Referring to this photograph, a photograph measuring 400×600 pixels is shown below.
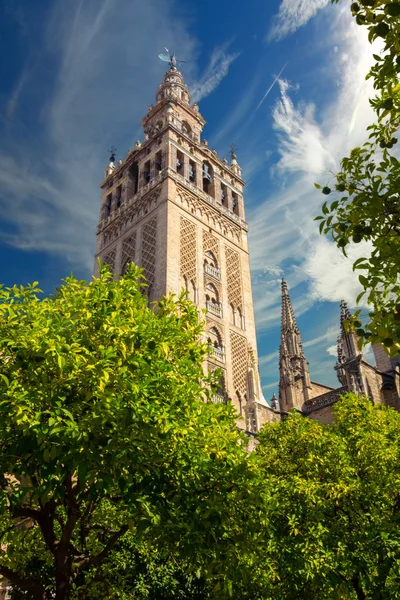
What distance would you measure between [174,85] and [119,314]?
37260mm

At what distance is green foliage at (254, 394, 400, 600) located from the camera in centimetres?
976

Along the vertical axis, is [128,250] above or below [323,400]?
above

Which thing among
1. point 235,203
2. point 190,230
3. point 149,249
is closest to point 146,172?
point 190,230

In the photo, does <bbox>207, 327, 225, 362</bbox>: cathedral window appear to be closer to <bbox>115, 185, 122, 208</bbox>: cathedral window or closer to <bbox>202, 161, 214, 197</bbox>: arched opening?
<bbox>202, 161, 214, 197</bbox>: arched opening

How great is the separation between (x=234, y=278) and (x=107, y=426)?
2710 cm

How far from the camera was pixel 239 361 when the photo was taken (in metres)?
30.0

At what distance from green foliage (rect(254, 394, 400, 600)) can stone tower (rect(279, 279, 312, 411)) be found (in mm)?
16314

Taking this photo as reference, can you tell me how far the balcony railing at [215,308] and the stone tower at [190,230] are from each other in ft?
0.25

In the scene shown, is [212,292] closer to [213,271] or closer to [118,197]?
[213,271]

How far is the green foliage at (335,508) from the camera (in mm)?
9758

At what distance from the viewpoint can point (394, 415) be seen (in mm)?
15648

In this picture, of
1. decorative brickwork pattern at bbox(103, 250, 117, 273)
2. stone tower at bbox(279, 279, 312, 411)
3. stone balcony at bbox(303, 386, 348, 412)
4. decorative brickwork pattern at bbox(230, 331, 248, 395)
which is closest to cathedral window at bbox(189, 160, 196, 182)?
decorative brickwork pattern at bbox(103, 250, 117, 273)

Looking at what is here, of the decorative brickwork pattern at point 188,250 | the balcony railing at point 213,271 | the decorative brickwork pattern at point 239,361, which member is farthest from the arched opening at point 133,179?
the decorative brickwork pattern at point 239,361

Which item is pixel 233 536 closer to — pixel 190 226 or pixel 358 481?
pixel 358 481
